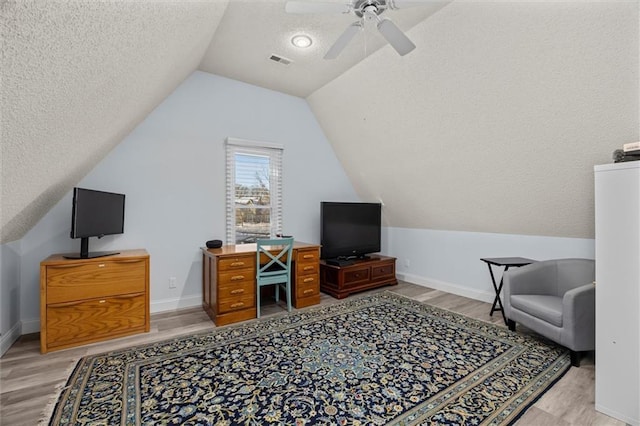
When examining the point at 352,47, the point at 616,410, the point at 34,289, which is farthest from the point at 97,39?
the point at 616,410

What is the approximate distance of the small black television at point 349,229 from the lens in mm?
4234

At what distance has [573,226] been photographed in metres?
3.12

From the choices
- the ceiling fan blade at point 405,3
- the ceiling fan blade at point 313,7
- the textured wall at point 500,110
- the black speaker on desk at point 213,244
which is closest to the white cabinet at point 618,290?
Result: the textured wall at point 500,110

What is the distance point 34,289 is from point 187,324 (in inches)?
58.9

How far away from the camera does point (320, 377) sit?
2.13 m

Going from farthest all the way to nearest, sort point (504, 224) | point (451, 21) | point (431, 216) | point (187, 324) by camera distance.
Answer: point (431, 216) → point (504, 224) → point (187, 324) → point (451, 21)

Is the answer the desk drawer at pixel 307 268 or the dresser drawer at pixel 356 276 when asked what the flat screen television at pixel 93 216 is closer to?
the desk drawer at pixel 307 268

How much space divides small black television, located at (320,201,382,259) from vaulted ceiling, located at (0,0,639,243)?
29.2 inches

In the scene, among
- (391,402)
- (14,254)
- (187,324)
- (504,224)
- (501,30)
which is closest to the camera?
Result: (391,402)

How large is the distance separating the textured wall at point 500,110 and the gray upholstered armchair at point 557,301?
1.71 ft

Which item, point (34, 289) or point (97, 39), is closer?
point (97, 39)

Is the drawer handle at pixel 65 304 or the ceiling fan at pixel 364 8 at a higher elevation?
the ceiling fan at pixel 364 8

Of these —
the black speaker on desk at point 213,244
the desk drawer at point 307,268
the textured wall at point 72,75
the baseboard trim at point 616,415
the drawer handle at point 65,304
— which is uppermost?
the textured wall at point 72,75

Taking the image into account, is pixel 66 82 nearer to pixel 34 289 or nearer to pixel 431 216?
pixel 34 289
